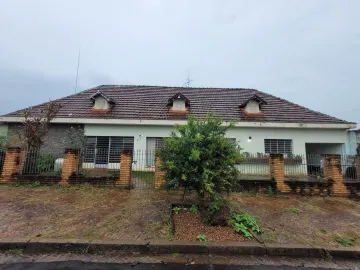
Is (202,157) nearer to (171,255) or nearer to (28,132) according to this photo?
(171,255)

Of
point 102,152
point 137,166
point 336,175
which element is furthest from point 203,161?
point 102,152

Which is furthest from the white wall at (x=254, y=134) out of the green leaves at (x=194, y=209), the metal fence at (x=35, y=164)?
the green leaves at (x=194, y=209)

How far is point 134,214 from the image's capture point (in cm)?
544

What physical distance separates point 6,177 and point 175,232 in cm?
735

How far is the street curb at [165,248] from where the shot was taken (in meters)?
3.87

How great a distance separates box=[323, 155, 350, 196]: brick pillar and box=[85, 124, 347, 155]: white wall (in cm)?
461

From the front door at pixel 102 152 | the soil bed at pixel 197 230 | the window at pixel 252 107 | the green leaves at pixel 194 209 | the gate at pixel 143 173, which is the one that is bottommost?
the soil bed at pixel 197 230

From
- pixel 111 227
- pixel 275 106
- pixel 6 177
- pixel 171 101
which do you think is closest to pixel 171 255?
pixel 111 227

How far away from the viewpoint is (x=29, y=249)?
152 inches

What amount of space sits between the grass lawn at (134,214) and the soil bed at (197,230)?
0.31 m

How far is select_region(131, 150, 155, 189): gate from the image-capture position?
829 cm

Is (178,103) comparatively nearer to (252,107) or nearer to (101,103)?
(252,107)

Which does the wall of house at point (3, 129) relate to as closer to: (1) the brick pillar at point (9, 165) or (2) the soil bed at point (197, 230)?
(1) the brick pillar at point (9, 165)

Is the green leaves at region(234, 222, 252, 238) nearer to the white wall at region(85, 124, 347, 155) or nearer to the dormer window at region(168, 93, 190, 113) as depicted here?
the white wall at region(85, 124, 347, 155)
